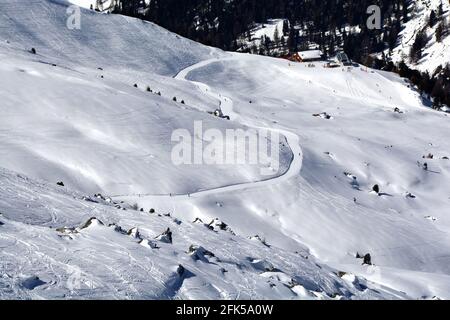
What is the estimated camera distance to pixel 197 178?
39.5 metres

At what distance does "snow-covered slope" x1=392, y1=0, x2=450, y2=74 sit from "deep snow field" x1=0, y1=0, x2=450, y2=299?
197 feet

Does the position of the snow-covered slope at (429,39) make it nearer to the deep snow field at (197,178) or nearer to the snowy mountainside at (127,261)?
the deep snow field at (197,178)

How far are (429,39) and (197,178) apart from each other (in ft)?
420

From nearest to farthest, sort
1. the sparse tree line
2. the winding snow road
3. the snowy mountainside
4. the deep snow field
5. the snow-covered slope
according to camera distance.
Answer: the snowy mountainside → the deep snow field → the winding snow road → the snow-covered slope → the sparse tree line

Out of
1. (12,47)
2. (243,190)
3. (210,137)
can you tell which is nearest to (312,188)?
(243,190)

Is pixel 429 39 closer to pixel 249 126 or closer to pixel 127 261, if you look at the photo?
pixel 249 126

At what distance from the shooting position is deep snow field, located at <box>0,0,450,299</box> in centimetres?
1764

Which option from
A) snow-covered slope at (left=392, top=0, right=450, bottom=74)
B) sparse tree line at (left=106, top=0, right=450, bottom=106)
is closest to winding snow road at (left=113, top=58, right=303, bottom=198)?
sparse tree line at (left=106, top=0, right=450, bottom=106)

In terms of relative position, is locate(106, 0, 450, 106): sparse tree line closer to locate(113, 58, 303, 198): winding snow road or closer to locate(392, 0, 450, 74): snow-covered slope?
locate(392, 0, 450, 74): snow-covered slope

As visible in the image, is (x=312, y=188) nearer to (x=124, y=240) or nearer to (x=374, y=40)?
(x=124, y=240)

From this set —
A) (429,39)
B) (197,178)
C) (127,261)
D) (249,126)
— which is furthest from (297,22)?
(127,261)

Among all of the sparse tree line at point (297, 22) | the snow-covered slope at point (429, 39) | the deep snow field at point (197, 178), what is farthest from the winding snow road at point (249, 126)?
the snow-covered slope at point (429, 39)

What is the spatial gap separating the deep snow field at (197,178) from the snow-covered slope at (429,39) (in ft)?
197

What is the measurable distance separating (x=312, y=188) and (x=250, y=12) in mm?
147895
